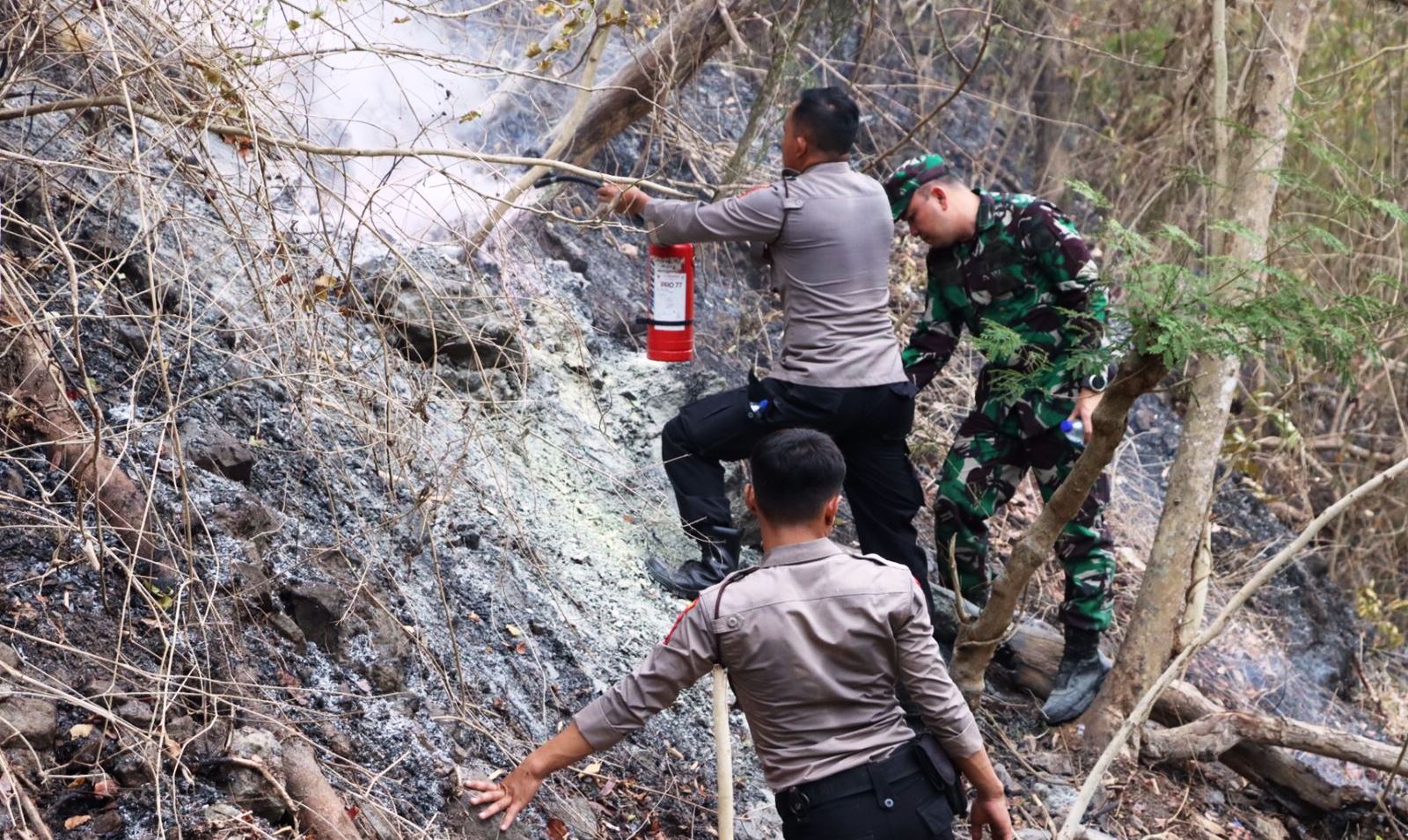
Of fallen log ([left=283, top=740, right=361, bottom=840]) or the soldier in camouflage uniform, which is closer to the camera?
fallen log ([left=283, top=740, right=361, bottom=840])

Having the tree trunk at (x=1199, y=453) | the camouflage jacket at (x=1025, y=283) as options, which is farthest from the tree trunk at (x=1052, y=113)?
the camouflage jacket at (x=1025, y=283)

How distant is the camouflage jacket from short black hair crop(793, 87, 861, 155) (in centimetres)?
72

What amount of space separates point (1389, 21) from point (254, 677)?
825 cm

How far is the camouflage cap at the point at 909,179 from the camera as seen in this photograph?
451 centimetres

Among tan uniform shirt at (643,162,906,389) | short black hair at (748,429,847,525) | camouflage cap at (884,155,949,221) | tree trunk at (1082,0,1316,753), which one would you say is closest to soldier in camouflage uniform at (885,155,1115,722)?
camouflage cap at (884,155,949,221)

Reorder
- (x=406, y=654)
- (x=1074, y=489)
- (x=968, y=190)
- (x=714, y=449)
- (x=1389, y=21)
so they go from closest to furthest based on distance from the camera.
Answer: (x=406, y=654) < (x=1074, y=489) < (x=714, y=449) < (x=968, y=190) < (x=1389, y=21)

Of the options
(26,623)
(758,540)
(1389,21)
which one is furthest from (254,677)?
(1389,21)

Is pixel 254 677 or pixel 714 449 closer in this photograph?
pixel 254 677

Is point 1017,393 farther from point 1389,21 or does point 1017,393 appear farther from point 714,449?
point 1389,21

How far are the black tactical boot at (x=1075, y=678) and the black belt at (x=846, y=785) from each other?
8.05 feet

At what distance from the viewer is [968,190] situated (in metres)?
4.61

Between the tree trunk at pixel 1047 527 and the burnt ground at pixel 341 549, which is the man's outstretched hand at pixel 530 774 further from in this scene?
the tree trunk at pixel 1047 527

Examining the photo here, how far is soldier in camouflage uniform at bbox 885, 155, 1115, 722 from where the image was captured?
4.46 meters

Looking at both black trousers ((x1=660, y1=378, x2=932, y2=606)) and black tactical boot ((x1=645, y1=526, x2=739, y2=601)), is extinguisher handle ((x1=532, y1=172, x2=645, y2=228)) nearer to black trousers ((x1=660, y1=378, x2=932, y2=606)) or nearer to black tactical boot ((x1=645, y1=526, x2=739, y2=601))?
black trousers ((x1=660, y1=378, x2=932, y2=606))
